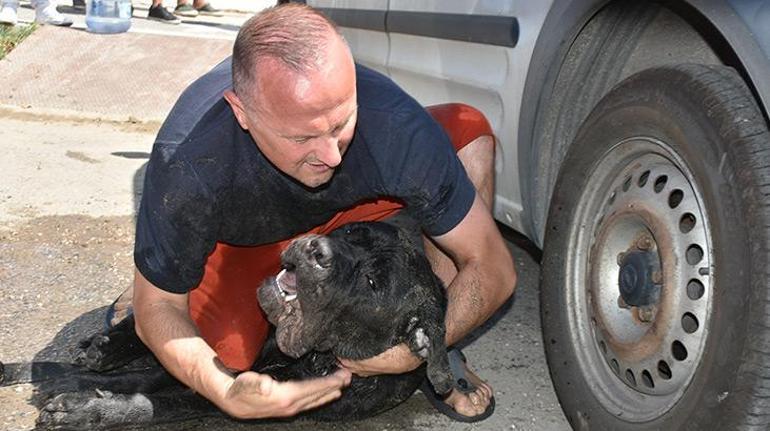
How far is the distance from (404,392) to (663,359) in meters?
0.90

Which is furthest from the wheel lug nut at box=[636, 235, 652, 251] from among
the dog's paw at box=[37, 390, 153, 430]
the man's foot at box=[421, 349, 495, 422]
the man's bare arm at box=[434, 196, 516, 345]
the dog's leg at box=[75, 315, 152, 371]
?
the dog's leg at box=[75, 315, 152, 371]

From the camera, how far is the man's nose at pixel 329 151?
2355 millimetres

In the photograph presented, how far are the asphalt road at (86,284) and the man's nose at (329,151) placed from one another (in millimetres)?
934

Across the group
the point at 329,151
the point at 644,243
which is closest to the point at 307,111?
the point at 329,151

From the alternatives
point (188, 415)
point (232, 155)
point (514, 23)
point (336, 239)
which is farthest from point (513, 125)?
point (188, 415)

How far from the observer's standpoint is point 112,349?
2930 millimetres

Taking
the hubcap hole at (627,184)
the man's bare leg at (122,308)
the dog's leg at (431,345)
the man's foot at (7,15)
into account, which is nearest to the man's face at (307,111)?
the dog's leg at (431,345)

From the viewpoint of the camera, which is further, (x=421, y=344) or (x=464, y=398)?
(x=464, y=398)

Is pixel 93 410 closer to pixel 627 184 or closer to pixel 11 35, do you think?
pixel 627 184

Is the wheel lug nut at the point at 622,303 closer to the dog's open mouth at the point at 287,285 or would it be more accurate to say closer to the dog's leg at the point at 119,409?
the dog's open mouth at the point at 287,285

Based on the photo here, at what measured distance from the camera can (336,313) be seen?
2.57 m

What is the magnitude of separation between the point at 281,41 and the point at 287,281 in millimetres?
706

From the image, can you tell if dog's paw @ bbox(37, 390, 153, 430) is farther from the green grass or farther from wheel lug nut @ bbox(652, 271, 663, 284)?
the green grass

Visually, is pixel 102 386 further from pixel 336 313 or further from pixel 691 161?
pixel 691 161
